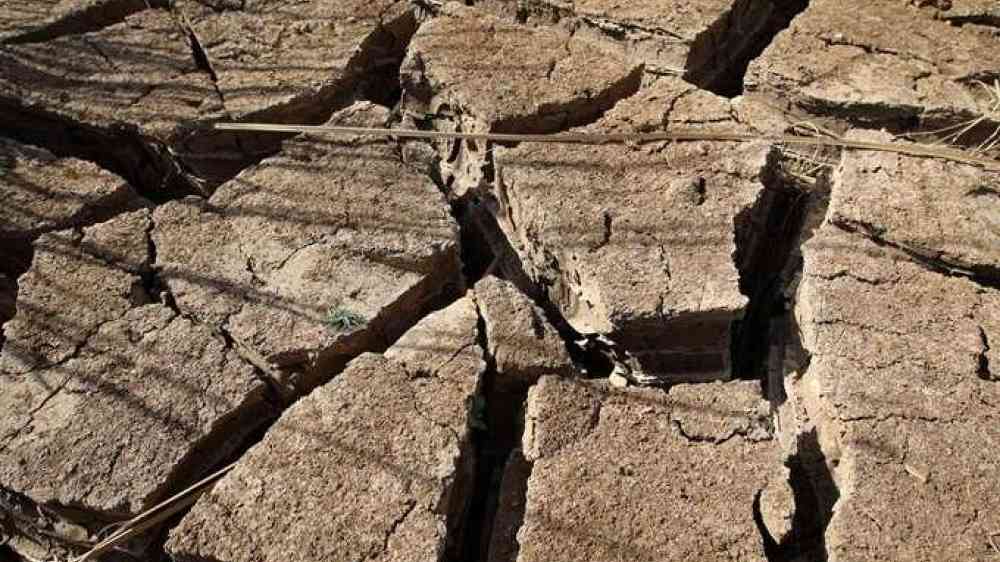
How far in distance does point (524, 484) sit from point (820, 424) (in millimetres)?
707

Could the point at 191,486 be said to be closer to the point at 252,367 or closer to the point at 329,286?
the point at 252,367

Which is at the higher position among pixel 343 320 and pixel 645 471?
pixel 343 320

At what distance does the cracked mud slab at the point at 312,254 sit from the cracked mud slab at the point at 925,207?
1.11 meters

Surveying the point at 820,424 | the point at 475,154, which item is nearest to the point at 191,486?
the point at 475,154

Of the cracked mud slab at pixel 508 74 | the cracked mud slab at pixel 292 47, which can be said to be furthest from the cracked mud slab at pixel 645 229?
the cracked mud slab at pixel 292 47

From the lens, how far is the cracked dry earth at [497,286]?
6.22ft

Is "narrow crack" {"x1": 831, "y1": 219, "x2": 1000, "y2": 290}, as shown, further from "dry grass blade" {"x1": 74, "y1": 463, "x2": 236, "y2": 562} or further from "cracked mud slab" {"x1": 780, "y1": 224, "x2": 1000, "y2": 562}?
"dry grass blade" {"x1": 74, "y1": 463, "x2": 236, "y2": 562}

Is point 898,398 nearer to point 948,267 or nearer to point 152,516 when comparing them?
point 948,267

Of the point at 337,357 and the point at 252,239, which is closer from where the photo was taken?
the point at 337,357

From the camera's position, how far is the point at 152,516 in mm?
1941

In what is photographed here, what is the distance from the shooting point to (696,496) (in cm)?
188

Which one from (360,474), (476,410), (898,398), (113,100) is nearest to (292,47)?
(113,100)

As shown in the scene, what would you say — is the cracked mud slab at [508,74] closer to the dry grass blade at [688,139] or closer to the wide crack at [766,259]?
the dry grass blade at [688,139]

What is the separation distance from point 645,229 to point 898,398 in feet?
2.38
